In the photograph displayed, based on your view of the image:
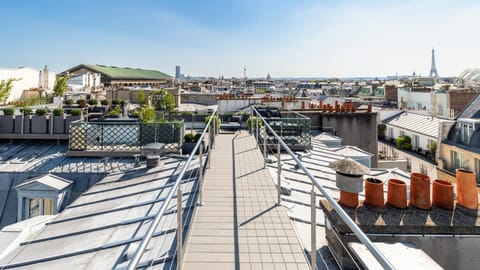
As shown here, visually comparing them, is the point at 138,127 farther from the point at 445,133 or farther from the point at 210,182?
the point at 445,133

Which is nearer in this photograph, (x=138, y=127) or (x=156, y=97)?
(x=138, y=127)

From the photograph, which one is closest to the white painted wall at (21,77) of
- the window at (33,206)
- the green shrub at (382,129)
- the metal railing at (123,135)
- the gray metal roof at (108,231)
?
the metal railing at (123,135)

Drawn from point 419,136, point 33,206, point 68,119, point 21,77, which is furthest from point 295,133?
point 21,77

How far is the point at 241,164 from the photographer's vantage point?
6.19m

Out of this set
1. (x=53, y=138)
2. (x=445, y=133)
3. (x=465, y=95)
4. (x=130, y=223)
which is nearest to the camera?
(x=130, y=223)

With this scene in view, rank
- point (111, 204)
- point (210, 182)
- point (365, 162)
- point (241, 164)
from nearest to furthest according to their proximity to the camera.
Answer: point (210, 182), point (111, 204), point (241, 164), point (365, 162)

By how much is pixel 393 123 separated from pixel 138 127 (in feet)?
109

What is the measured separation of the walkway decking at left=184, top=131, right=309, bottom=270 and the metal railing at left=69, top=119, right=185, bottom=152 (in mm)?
4292

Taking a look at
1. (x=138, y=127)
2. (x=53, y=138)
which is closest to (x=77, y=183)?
(x=138, y=127)

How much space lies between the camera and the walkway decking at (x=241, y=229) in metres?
2.66

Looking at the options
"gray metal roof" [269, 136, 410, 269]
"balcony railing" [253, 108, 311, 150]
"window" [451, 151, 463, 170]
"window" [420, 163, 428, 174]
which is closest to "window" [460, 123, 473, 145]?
"window" [451, 151, 463, 170]

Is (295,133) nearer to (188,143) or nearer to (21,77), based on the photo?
(188,143)

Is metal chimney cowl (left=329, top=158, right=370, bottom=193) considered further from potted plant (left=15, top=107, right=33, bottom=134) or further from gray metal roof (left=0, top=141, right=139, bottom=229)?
potted plant (left=15, top=107, right=33, bottom=134)

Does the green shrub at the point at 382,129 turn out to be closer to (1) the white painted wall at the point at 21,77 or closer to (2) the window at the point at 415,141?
(2) the window at the point at 415,141
